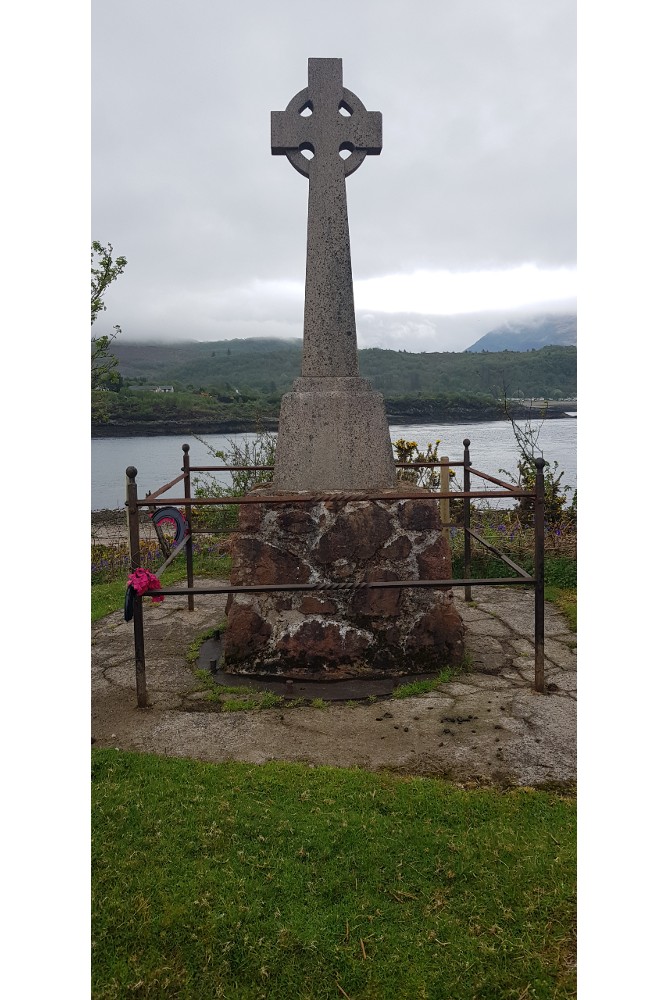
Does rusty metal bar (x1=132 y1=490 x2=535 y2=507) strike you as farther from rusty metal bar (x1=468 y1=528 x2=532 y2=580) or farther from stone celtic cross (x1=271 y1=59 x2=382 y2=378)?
Answer: stone celtic cross (x1=271 y1=59 x2=382 y2=378)

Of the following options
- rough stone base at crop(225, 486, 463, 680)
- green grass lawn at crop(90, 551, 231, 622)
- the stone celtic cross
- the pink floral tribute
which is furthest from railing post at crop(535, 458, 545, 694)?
green grass lawn at crop(90, 551, 231, 622)

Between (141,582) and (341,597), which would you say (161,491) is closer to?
(141,582)

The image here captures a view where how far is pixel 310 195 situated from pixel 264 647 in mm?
2685

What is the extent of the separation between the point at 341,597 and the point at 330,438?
0.96 meters

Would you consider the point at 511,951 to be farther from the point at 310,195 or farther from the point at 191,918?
the point at 310,195

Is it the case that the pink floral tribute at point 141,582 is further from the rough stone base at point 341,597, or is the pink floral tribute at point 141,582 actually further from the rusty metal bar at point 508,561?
the rusty metal bar at point 508,561

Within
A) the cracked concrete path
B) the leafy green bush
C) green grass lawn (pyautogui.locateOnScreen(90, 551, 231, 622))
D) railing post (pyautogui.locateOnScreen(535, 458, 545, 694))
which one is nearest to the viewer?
the cracked concrete path

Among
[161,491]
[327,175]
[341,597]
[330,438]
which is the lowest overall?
[341,597]

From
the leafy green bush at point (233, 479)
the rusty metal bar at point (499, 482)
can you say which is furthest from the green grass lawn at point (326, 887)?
the leafy green bush at point (233, 479)

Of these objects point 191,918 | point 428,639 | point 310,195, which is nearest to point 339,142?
point 310,195

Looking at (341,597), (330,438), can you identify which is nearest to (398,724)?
(341,597)

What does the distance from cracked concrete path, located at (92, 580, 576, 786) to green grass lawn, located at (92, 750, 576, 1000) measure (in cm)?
20

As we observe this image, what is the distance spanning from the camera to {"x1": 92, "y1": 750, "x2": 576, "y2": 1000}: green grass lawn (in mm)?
1717

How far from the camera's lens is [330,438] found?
4121 millimetres
